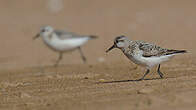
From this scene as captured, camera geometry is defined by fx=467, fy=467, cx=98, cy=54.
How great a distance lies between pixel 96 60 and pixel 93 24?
6.44 metres

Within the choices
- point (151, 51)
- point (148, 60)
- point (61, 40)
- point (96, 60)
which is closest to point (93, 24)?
point (61, 40)

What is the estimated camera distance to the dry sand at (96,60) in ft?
20.2

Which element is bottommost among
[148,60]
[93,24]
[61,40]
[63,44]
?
[148,60]

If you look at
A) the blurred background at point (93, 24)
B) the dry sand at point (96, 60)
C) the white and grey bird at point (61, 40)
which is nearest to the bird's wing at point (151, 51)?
the dry sand at point (96, 60)

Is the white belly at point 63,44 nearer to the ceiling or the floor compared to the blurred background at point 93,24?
nearer to the floor

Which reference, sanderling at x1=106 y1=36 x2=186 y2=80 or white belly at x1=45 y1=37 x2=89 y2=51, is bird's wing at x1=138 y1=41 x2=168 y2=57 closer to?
sanderling at x1=106 y1=36 x2=186 y2=80

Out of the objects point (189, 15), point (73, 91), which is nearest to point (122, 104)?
point (73, 91)

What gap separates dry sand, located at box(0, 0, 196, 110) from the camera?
20.2 feet

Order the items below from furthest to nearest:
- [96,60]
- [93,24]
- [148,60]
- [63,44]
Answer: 1. [93,24]
2. [63,44]
3. [96,60]
4. [148,60]

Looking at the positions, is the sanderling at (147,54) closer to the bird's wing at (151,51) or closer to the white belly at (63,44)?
the bird's wing at (151,51)

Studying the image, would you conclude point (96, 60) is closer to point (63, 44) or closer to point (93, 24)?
point (63, 44)

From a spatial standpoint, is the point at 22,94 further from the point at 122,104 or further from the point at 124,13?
the point at 124,13

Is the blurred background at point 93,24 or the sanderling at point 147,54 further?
the blurred background at point 93,24

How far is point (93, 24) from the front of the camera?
19938 millimetres
